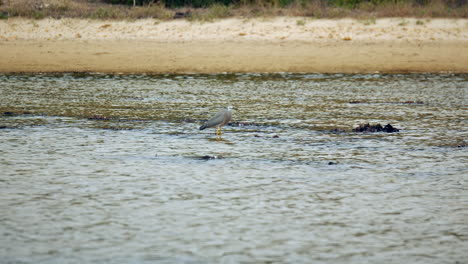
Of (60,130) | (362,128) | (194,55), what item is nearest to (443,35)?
(194,55)

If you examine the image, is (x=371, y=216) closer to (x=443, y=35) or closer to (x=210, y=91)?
(x=210, y=91)

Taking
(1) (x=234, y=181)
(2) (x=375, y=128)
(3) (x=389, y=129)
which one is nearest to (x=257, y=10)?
(2) (x=375, y=128)

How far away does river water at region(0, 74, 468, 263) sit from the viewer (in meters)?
5.95

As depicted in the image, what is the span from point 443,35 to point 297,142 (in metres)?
15.9

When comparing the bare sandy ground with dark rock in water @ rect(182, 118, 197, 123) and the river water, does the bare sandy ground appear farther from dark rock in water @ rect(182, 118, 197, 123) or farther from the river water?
dark rock in water @ rect(182, 118, 197, 123)

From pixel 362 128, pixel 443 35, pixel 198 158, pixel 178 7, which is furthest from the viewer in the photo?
pixel 178 7

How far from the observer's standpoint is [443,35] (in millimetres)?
24438

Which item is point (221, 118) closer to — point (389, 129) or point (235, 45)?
point (389, 129)

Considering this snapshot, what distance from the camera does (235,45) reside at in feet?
76.6

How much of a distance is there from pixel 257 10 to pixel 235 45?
5223 mm

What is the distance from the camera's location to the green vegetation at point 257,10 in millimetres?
26547

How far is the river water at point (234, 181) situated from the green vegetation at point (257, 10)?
11787mm

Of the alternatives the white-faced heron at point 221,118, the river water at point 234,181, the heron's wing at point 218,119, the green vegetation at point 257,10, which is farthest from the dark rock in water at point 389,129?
the green vegetation at point 257,10

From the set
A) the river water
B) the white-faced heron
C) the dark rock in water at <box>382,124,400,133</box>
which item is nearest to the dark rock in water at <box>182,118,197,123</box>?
the river water
